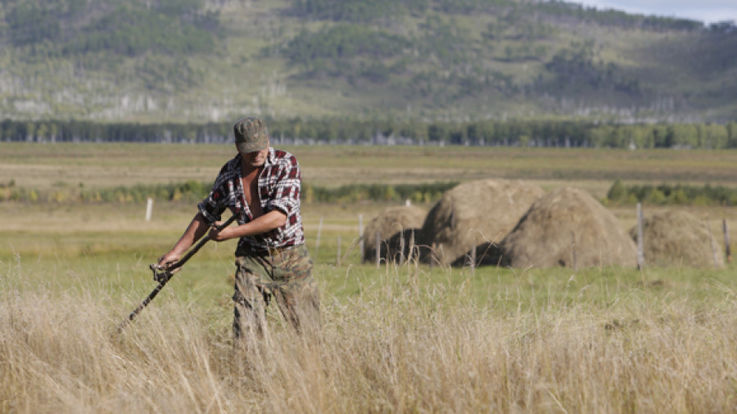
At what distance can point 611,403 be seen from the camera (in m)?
6.03

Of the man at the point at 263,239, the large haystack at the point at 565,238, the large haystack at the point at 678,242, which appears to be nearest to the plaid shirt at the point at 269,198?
the man at the point at 263,239

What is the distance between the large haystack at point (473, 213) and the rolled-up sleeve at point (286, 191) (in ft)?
54.6

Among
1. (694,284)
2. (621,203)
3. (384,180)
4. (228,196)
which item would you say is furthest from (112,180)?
(228,196)

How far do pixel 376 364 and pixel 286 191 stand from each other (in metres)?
1.50

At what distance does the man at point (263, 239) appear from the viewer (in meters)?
7.09

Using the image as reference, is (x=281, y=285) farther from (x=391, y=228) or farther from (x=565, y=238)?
(x=391, y=228)

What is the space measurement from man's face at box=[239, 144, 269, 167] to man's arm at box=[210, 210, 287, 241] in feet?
1.39

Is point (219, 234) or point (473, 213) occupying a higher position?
point (219, 234)

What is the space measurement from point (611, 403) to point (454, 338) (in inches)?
44.6

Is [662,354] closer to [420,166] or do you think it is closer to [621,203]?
[621,203]

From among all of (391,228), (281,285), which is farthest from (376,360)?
(391,228)

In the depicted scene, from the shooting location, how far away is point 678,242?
2445 cm

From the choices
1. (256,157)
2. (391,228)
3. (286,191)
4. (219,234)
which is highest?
(256,157)

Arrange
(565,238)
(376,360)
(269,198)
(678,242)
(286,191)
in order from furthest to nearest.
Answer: (678,242) → (565,238) → (269,198) → (286,191) → (376,360)
